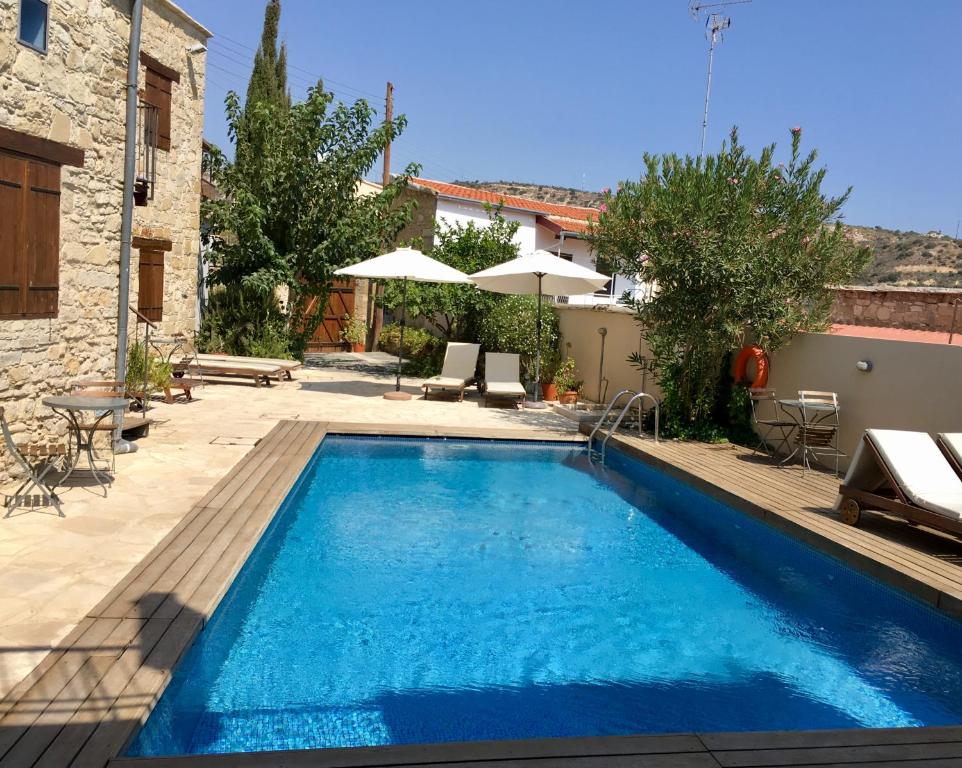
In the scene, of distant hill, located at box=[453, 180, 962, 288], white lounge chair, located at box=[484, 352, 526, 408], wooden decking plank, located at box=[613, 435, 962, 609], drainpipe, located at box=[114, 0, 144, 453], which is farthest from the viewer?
distant hill, located at box=[453, 180, 962, 288]

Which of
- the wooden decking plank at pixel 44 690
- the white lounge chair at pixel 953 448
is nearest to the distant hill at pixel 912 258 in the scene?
the white lounge chair at pixel 953 448

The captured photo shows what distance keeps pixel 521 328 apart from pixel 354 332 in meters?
7.17

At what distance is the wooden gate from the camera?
20.7 meters

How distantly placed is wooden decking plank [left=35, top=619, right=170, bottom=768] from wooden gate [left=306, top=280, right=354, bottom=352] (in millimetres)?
17235

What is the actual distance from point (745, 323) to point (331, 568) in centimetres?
626

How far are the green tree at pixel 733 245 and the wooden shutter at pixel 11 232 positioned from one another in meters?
6.66

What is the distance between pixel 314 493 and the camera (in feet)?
25.6

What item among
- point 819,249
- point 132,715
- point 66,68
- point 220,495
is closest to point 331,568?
point 220,495

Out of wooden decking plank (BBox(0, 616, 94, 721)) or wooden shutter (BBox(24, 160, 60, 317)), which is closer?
wooden decking plank (BBox(0, 616, 94, 721))

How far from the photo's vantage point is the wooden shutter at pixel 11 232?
5711mm

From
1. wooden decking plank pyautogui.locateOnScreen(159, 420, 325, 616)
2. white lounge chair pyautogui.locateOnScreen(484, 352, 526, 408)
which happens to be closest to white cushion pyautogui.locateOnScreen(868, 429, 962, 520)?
wooden decking plank pyautogui.locateOnScreen(159, 420, 325, 616)

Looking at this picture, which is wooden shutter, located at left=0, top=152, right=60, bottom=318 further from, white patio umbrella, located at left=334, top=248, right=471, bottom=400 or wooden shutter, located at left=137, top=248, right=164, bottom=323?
wooden shutter, located at left=137, top=248, right=164, bottom=323

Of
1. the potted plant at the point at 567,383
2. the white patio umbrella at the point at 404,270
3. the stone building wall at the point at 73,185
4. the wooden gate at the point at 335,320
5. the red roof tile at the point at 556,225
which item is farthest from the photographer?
the red roof tile at the point at 556,225

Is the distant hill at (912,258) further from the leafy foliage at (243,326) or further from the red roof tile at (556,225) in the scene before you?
the leafy foliage at (243,326)
